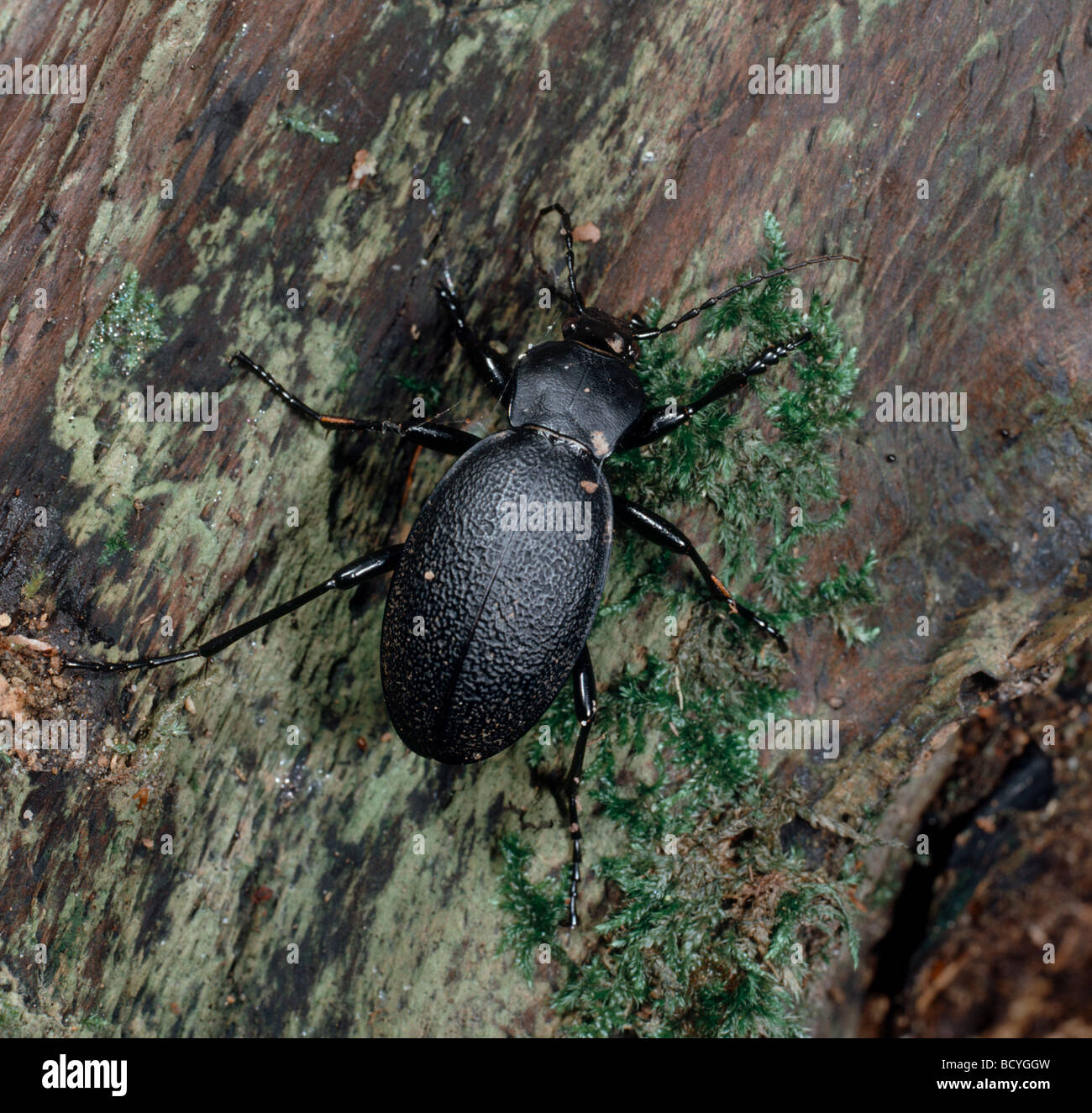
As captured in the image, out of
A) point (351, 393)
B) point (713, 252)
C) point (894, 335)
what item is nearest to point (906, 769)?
point (894, 335)

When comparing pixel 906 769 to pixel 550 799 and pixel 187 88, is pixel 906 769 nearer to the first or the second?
pixel 550 799

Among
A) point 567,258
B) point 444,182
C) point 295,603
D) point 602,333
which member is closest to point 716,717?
point 602,333

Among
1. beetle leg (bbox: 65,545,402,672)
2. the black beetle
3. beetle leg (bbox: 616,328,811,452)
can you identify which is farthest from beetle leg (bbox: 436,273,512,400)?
beetle leg (bbox: 65,545,402,672)

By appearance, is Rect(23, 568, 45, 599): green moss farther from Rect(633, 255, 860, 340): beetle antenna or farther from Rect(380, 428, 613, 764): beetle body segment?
Rect(633, 255, 860, 340): beetle antenna

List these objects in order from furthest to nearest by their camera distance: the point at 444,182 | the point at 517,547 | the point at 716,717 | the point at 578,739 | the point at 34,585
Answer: the point at 716,717 < the point at 578,739 < the point at 444,182 < the point at 517,547 < the point at 34,585

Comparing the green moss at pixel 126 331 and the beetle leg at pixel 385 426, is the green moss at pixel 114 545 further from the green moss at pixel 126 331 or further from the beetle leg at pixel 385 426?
the beetle leg at pixel 385 426

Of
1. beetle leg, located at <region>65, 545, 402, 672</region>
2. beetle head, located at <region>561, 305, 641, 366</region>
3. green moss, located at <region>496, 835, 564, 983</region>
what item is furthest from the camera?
green moss, located at <region>496, 835, 564, 983</region>

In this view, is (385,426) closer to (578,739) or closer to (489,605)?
(489,605)
